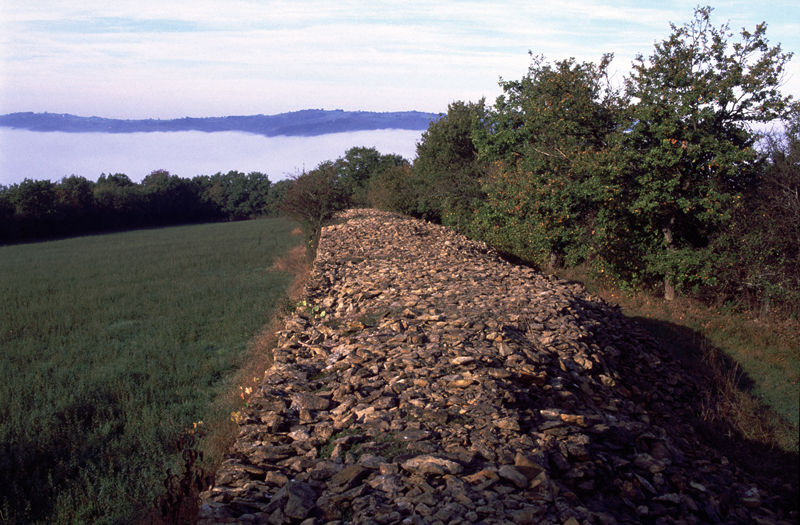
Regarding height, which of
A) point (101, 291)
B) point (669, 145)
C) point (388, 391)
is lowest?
point (101, 291)

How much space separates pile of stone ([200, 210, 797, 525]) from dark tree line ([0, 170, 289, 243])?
27.0m

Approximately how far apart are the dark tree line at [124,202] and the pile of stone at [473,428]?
26992 mm

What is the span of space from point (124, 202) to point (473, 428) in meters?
67.2

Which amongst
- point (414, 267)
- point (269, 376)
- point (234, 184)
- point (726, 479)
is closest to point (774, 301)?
point (726, 479)

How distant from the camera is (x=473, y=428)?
167 inches

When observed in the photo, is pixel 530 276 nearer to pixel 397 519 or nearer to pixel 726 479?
pixel 726 479

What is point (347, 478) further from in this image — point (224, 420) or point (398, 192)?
point (398, 192)

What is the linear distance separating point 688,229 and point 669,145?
10.8 feet

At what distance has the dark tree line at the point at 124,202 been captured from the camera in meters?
47.6

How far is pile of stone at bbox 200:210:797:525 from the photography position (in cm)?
333

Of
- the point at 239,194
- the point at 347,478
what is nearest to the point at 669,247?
the point at 347,478

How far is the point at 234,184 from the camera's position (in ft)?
269

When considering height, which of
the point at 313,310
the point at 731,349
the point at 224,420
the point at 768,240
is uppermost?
the point at 768,240

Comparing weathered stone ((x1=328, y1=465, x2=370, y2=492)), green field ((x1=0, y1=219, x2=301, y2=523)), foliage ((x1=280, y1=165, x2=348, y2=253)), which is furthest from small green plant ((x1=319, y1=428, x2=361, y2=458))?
foliage ((x1=280, y1=165, x2=348, y2=253))
